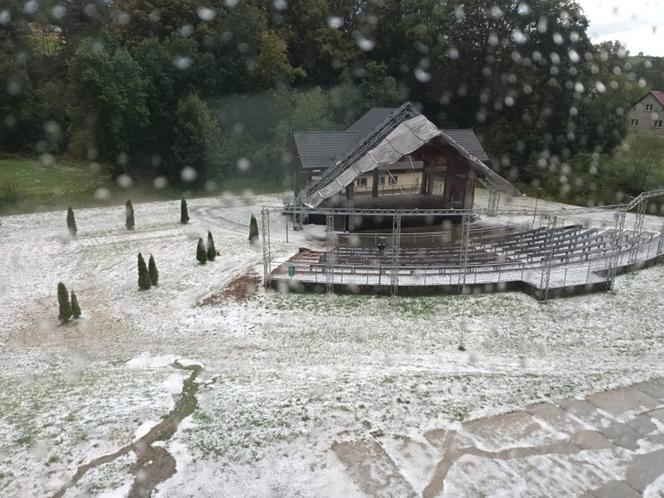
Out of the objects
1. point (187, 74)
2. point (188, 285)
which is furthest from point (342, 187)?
point (187, 74)

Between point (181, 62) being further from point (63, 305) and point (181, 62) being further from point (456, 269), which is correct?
point (456, 269)

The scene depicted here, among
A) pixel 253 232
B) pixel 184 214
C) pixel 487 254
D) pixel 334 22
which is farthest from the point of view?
pixel 334 22

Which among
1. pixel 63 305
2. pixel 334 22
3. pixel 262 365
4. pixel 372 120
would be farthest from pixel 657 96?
pixel 63 305

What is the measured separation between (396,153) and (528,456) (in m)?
15.0

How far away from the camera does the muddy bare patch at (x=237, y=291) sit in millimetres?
16531

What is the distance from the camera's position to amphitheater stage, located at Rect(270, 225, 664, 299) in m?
17.2

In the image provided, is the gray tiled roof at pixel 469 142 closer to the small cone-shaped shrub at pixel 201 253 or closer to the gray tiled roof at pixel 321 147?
the gray tiled roof at pixel 321 147

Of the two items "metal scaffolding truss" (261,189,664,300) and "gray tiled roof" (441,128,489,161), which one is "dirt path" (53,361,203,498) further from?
"gray tiled roof" (441,128,489,161)

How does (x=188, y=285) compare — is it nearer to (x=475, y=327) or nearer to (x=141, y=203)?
(x=475, y=327)

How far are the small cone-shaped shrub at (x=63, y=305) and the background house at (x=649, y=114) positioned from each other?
4858cm

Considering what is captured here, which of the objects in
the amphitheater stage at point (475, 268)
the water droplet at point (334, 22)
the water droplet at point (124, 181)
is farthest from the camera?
the water droplet at point (334, 22)

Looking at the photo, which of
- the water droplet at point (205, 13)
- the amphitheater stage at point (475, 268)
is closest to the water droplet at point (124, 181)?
the water droplet at point (205, 13)

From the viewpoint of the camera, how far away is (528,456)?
945 centimetres

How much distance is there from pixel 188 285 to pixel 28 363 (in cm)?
602
